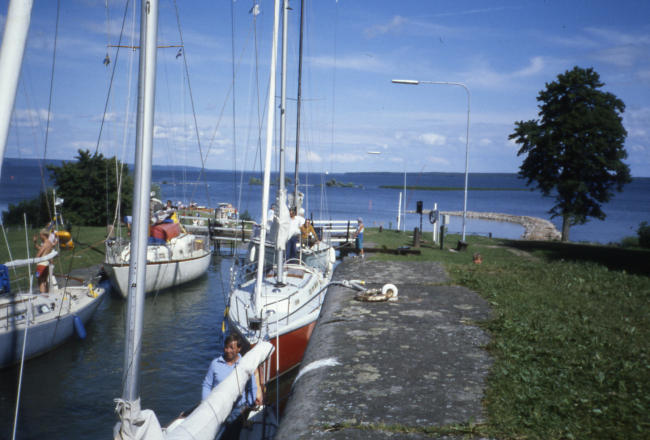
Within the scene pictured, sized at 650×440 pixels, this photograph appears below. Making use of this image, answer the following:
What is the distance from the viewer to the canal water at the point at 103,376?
397 inches

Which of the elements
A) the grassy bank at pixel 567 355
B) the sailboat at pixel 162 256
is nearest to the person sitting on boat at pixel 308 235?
the sailboat at pixel 162 256

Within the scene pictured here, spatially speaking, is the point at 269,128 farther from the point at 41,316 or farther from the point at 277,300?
the point at 41,316

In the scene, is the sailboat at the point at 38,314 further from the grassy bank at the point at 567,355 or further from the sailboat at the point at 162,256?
the grassy bank at the point at 567,355

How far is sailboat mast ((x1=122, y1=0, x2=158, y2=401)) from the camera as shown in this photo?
462 centimetres

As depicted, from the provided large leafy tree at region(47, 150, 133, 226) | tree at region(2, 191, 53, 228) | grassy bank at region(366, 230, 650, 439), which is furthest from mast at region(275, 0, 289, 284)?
large leafy tree at region(47, 150, 133, 226)

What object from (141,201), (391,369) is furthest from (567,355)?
(141,201)

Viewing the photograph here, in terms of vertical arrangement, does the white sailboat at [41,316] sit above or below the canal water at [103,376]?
above

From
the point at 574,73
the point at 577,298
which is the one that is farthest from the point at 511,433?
the point at 574,73

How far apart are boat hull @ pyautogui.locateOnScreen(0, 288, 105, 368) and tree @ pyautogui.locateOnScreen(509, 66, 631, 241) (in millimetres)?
27148

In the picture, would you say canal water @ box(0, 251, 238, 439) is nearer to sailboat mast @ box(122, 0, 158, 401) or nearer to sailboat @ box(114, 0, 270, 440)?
sailboat @ box(114, 0, 270, 440)

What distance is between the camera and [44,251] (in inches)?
526

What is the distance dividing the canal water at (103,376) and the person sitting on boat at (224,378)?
3254mm

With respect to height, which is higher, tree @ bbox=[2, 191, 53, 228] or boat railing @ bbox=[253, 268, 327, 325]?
tree @ bbox=[2, 191, 53, 228]

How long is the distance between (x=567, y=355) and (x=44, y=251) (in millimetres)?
13792
